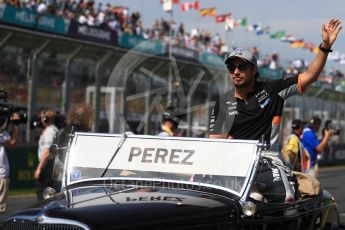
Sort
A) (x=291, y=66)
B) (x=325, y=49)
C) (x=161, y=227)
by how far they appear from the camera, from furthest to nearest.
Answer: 1. (x=291, y=66)
2. (x=325, y=49)
3. (x=161, y=227)

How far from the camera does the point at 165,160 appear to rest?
5023 millimetres

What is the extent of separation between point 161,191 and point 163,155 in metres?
0.46


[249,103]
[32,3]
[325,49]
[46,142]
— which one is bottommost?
[46,142]

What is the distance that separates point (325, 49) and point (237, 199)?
1.65 metres

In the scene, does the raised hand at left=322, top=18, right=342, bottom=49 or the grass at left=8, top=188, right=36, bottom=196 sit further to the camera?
the grass at left=8, top=188, right=36, bottom=196

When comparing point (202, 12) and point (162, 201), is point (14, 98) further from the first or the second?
point (202, 12)

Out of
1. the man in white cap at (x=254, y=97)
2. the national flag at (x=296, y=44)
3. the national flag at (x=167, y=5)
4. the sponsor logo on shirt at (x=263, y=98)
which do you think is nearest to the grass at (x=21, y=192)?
the man in white cap at (x=254, y=97)

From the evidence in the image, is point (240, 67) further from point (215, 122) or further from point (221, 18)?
point (221, 18)

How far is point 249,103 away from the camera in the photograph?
574 centimetres

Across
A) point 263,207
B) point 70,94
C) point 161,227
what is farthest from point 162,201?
point 70,94

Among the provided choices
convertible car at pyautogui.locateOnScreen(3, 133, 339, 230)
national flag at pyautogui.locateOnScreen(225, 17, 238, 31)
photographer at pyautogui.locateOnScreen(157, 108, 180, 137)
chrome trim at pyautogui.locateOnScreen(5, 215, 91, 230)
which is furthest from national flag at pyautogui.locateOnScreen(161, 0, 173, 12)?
chrome trim at pyautogui.locateOnScreen(5, 215, 91, 230)

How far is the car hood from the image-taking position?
3955mm

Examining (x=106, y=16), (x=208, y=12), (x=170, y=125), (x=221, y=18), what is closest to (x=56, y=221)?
(x=170, y=125)

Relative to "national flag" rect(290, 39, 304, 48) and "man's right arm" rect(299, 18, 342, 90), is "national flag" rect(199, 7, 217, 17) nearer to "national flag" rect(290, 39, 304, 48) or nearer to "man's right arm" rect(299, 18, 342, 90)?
"national flag" rect(290, 39, 304, 48)
